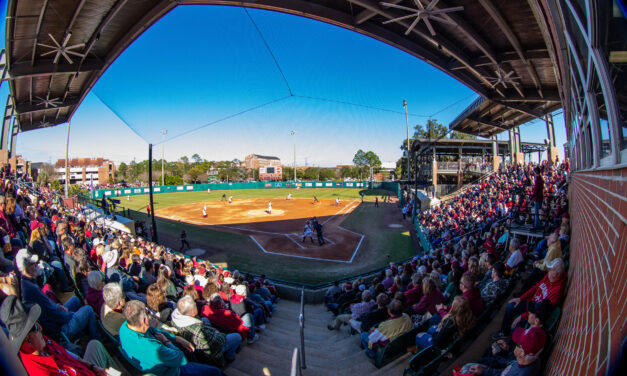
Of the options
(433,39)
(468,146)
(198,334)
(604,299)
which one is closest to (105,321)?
(198,334)

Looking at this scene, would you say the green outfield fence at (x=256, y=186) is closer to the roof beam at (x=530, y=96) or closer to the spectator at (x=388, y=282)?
the roof beam at (x=530, y=96)

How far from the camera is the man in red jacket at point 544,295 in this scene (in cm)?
378

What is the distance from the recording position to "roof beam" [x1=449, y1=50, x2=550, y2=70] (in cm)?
1149

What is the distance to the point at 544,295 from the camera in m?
3.91

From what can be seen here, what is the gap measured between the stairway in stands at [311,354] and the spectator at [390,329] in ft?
1.07

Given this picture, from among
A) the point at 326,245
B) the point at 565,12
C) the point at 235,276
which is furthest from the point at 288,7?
the point at 326,245

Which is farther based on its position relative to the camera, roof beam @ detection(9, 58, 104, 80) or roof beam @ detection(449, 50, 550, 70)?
roof beam @ detection(9, 58, 104, 80)

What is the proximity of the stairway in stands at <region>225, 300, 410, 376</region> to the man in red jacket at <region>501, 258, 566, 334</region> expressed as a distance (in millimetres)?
1769

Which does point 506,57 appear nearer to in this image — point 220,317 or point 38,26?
point 220,317

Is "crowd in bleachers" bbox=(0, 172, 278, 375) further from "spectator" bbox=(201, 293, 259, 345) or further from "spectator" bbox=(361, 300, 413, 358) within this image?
"spectator" bbox=(361, 300, 413, 358)

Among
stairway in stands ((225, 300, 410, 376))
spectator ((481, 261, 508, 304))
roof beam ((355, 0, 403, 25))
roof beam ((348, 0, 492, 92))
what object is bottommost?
stairway in stands ((225, 300, 410, 376))

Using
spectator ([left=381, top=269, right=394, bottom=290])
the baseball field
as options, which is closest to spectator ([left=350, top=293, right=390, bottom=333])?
spectator ([left=381, top=269, right=394, bottom=290])

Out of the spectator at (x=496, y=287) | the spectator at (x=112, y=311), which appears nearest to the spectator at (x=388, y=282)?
the spectator at (x=496, y=287)

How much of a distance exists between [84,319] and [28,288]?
2.60 feet
